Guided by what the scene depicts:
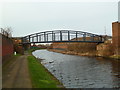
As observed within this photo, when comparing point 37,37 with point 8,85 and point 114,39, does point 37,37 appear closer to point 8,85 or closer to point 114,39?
point 114,39

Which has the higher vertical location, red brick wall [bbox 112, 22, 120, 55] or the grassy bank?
red brick wall [bbox 112, 22, 120, 55]

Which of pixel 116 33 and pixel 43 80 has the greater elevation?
pixel 116 33

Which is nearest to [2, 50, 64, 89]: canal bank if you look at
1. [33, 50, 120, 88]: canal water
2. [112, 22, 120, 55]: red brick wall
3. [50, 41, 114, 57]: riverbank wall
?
[33, 50, 120, 88]: canal water

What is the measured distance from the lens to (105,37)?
3656 inches

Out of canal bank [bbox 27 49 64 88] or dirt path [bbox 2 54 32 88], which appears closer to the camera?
dirt path [bbox 2 54 32 88]

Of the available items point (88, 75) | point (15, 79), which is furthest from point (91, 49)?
point (15, 79)

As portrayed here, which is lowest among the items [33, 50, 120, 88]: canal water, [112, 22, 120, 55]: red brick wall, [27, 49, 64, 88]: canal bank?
[33, 50, 120, 88]: canal water

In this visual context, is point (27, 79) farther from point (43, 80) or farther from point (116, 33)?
point (116, 33)

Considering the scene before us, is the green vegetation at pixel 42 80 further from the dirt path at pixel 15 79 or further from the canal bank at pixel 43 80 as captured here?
the dirt path at pixel 15 79

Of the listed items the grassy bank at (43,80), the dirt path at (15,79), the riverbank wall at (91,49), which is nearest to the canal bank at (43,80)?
the grassy bank at (43,80)

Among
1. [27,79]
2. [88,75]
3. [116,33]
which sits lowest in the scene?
[88,75]

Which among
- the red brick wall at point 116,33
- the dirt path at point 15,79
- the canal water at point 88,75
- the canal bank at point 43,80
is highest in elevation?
the red brick wall at point 116,33

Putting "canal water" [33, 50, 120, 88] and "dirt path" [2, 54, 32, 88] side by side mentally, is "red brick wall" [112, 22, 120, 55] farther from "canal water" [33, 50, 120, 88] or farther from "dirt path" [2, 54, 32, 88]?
"dirt path" [2, 54, 32, 88]

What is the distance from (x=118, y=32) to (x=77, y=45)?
32951 millimetres
